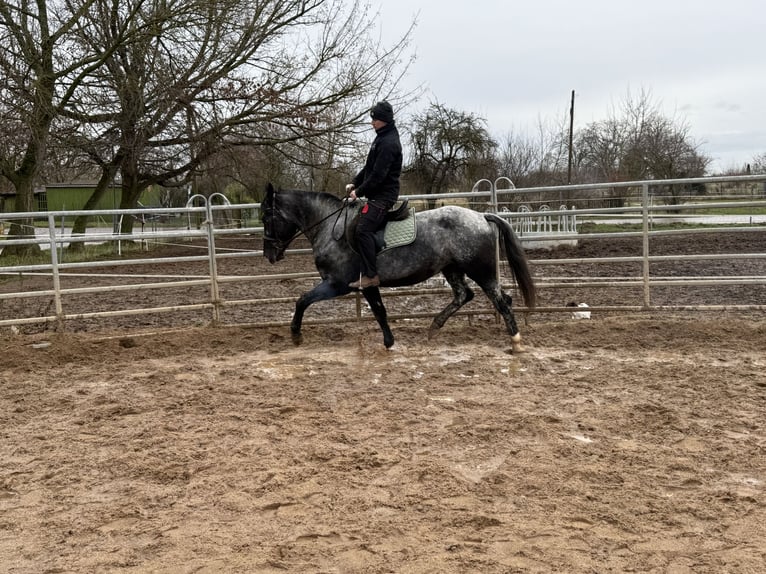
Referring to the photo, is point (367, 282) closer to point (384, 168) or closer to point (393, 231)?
point (393, 231)

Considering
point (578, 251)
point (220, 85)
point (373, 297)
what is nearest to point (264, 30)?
point (220, 85)

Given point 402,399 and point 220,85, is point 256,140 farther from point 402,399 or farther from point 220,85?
point 402,399

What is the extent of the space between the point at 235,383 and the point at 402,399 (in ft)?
4.75

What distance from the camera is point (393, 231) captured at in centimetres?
620

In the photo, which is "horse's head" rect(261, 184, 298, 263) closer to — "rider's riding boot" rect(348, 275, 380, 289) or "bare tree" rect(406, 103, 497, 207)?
"rider's riding boot" rect(348, 275, 380, 289)

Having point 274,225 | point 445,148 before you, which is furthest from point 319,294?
point 445,148

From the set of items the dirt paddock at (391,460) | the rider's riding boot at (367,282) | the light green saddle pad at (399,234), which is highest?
the light green saddle pad at (399,234)

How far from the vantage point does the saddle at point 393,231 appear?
6164 mm

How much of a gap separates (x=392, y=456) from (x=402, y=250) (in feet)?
10.0

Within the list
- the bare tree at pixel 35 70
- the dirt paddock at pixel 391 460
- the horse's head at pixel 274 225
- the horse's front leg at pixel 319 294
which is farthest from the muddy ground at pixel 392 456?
the bare tree at pixel 35 70

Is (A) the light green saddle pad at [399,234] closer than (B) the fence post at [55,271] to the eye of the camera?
Yes

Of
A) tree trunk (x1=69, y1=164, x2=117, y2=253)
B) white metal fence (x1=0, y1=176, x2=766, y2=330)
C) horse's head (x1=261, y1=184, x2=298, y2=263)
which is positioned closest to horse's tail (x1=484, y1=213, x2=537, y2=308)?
white metal fence (x1=0, y1=176, x2=766, y2=330)

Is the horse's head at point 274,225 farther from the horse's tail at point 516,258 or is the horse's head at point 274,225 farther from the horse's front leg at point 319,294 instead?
the horse's tail at point 516,258

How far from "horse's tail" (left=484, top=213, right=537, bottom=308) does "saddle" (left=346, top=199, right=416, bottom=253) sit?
0.85m
